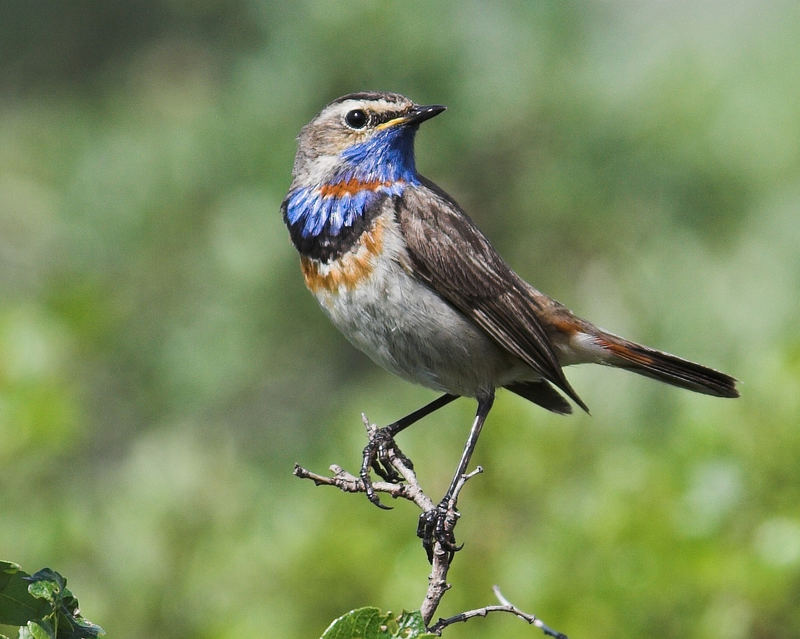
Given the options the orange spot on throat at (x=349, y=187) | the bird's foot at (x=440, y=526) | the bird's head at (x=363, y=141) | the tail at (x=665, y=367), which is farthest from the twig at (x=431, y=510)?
the tail at (x=665, y=367)

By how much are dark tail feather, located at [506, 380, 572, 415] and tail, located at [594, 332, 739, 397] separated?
0.24m

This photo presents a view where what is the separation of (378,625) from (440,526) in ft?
3.54

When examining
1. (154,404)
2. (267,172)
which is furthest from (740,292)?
(154,404)

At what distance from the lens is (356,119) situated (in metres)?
4.21

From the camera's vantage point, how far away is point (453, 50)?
7.15m

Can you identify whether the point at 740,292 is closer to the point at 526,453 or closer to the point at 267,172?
the point at 526,453

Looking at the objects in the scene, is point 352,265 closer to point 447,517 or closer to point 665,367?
point 447,517

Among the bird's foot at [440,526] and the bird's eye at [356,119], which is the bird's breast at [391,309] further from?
the bird's foot at [440,526]

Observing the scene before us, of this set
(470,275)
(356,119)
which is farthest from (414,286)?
(356,119)

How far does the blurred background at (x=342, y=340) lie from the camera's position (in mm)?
4297

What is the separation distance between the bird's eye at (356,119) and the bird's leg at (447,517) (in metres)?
1.03

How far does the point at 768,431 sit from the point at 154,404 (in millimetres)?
4387

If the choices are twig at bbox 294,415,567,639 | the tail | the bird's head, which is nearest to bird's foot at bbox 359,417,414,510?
twig at bbox 294,415,567,639

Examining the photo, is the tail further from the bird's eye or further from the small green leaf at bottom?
the small green leaf at bottom
